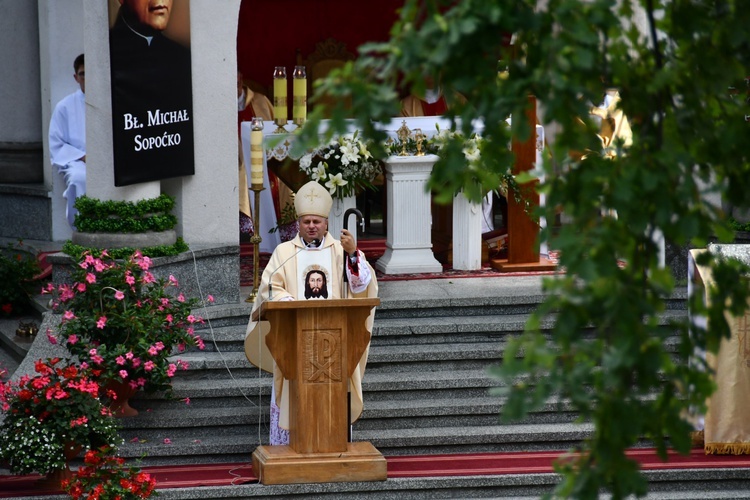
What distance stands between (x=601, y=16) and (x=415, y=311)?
6460 millimetres

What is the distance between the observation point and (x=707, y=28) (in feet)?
12.9

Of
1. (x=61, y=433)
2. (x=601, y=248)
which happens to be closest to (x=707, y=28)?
(x=601, y=248)

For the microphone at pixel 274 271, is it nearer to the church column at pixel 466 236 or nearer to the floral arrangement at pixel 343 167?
the floral arrangement at pixel 343 167

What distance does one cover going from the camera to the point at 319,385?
808 centimetres

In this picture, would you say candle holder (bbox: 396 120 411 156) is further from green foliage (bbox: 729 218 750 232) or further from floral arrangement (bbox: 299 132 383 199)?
green foliage (bbox: 729 218 750 232)

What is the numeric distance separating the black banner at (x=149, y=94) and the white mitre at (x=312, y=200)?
1.59 m

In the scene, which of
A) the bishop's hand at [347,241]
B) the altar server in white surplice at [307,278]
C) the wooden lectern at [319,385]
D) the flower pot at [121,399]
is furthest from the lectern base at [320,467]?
the bishop's hand at [347,241]

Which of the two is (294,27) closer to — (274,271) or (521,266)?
(521,266)

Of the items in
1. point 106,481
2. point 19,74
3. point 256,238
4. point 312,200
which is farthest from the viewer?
A: point 19,74

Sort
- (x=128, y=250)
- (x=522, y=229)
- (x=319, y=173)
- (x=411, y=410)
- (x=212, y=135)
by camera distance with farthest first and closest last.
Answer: (x=522, y=229)
(x=319, y=173)
(x=212, y=135)
(x=128, y=250)
(x=411, y=410)

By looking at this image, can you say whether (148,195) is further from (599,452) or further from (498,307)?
(599,452)

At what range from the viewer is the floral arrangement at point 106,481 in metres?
7.56

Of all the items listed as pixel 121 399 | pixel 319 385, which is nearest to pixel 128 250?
pixel 121 399

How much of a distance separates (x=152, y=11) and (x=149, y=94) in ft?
1.77
